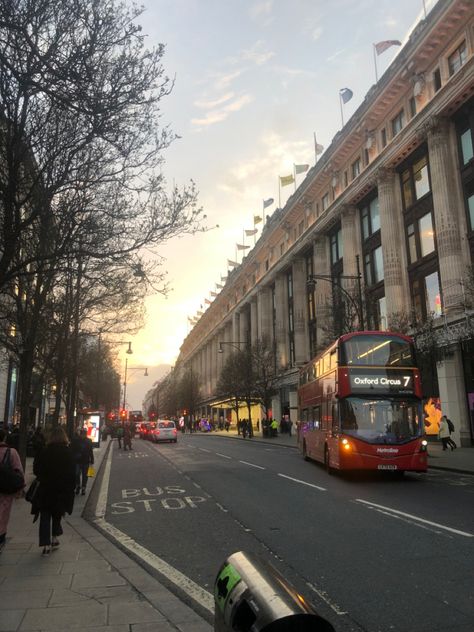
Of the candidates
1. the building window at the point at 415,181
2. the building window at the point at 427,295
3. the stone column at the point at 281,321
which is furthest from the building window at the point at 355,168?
the stone column at the point at 281,321

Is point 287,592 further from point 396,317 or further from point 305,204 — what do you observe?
point 305,204

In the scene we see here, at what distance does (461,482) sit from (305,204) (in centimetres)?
4111

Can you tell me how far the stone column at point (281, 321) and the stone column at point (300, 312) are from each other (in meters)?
4.63

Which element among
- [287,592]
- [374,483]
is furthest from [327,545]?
[374,483]

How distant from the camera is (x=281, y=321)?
6144 centimetres

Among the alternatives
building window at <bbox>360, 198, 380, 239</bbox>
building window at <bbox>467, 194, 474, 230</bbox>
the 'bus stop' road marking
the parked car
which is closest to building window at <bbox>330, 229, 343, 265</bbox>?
building window at <bbox>360, 198, 380, 239</bbox>

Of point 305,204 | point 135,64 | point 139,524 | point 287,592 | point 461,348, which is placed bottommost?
point 139,524

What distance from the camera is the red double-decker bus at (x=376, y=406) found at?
1521 cm

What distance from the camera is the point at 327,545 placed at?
775cm

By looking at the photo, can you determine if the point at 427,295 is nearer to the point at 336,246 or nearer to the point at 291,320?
the point at 336,246

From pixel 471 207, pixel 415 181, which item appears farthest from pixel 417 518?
pixel 415 181

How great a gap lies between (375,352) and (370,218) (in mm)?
26703

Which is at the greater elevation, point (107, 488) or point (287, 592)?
point (287, 592)

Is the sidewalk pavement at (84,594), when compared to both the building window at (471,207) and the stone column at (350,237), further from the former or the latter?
the stone column at (350,237)
